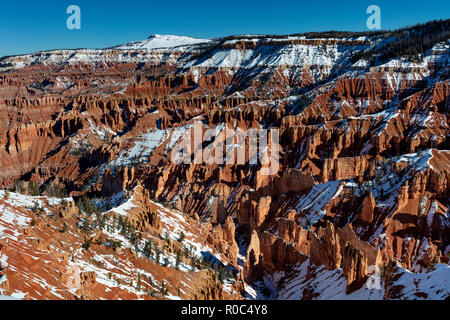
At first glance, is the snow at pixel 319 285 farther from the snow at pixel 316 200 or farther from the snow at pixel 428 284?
the snow at pixel 316 200

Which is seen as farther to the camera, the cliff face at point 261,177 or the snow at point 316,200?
the snow at point 316,200

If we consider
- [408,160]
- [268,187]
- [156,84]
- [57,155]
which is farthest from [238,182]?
[156,84]

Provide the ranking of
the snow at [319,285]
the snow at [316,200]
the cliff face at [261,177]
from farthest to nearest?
1. the snow at [316,200]
2. the cliff face at [261,177]
3. the snow at [319,285]

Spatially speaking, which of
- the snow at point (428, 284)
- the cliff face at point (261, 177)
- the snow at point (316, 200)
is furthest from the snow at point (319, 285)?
the snow at point (316, 200)

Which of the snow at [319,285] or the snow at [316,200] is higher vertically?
the snow at [316,200]

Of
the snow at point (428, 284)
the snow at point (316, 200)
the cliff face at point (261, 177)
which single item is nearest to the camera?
the snow at point (428, 284)

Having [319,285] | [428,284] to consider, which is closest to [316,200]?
[319,285]

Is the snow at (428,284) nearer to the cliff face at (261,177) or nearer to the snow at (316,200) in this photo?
the cliff face at (261,177)
